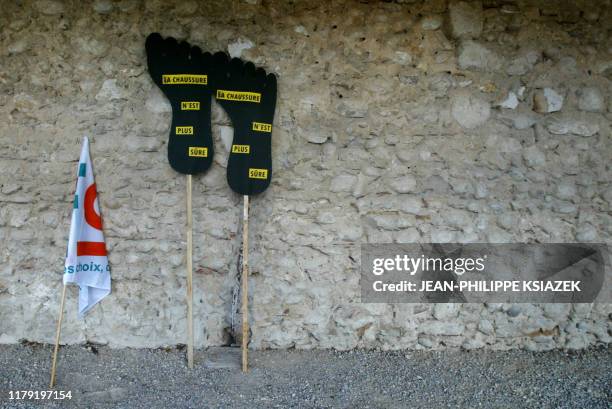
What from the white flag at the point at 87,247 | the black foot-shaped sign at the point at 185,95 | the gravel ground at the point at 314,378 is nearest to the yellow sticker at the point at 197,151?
the black foot-shaped sign at the point at 185,95

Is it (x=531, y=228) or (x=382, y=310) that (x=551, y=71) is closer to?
(x=531, y=228)

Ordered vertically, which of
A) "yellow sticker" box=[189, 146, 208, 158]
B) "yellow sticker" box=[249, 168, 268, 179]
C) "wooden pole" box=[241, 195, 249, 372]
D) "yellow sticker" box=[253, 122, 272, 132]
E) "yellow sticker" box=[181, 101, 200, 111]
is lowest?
"wooden pole" box=[241, 195, 249, 372]

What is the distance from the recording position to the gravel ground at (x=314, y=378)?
113 inches

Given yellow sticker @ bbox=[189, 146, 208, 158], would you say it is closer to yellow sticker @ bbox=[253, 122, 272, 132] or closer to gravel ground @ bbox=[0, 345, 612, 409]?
yellow sticker @ bbox=[253, 122, 272, 132]

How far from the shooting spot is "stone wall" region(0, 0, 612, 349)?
3172mm

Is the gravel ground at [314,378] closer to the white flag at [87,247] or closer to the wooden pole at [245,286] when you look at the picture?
the wooden pole at [245,286]

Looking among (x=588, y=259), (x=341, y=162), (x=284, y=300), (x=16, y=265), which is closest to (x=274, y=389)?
(x=284, y=300)

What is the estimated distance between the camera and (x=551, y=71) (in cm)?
325

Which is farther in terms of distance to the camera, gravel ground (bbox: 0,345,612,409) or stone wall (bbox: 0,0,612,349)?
stone wall (bbox: 0,0,612,349)

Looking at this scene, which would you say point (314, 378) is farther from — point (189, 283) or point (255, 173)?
point (255, 173)

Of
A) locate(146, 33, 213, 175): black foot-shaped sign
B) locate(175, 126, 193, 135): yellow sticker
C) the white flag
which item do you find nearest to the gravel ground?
the white flag

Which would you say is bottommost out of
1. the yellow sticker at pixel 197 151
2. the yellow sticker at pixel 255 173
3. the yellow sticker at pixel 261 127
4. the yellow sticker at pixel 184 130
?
the yellow sticker at pixel 255 173

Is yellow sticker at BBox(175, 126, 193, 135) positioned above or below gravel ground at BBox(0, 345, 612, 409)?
above

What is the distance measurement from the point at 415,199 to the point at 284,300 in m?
0.99
